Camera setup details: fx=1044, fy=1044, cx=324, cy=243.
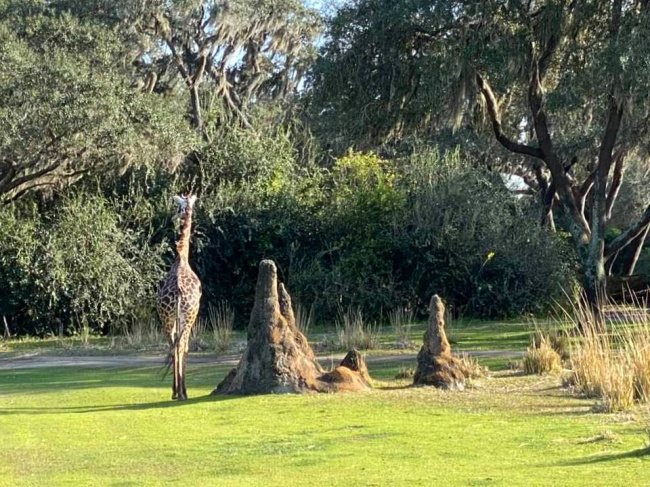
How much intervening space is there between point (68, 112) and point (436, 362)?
14.7 metres

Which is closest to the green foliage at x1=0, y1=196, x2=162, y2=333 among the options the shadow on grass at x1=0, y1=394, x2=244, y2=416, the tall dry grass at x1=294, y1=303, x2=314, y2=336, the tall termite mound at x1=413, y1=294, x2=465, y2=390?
the tall dry grass at x1=294, y1=303, x2=314, y2=336

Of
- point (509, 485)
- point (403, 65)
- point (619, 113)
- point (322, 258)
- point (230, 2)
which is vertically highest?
point (230, 2)

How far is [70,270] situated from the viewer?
29.4 metres

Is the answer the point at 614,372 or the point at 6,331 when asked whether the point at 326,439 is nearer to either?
the point at 614,372

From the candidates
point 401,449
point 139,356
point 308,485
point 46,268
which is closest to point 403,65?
point 139,356

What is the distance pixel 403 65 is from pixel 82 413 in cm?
1324

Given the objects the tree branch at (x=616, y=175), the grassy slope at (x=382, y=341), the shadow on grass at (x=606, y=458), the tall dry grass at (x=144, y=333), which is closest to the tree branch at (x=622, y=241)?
the grassy slope at (x=382, y=341)

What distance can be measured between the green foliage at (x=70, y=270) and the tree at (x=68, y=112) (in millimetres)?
1293

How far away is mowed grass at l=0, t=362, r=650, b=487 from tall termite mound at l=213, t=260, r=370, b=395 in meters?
0.35

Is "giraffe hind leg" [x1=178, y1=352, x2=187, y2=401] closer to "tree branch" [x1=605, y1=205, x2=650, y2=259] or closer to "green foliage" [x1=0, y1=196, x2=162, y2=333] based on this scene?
"tree branch" [x1=605, y1=205, x2=650, y2=259]

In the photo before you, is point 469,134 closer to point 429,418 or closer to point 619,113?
point 619,113

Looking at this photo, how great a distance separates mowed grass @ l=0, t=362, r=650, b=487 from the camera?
30.9ft

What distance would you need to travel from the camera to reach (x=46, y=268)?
1143 inches

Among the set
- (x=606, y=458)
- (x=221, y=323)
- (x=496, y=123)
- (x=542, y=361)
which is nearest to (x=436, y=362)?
(x=542, y=361)
